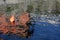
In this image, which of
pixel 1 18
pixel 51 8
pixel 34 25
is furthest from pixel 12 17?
pixel 51 8

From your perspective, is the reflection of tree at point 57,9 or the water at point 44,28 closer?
the water at point 44,28

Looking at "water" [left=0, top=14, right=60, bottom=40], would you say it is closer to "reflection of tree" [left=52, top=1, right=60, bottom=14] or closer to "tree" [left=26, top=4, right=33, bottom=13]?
"tree" [left=26, top=4, right=33, bottom=13]

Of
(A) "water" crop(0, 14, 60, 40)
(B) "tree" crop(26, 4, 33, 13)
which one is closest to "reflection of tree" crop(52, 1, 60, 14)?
(A) "water" crop(0, 14, 60, 40)

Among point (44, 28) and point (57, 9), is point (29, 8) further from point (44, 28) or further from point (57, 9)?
point (44, 28)

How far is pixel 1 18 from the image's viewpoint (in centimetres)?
436

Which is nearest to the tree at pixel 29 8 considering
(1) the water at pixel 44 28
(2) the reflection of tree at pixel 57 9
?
(1) the water at pixel 44 28

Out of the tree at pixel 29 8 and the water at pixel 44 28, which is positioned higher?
the tree at pixel 29 8

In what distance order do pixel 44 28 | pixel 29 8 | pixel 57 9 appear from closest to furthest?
1. pixel 44 28
2. pixel 29 8
3. pixel 57 9

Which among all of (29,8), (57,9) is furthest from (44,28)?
(57,9)

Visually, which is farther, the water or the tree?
the tree

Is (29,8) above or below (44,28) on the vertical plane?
above

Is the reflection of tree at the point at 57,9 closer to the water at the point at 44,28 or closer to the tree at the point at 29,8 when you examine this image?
the water at the point at 44,28

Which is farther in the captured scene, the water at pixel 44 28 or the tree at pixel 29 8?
the tree at pixel 29 8

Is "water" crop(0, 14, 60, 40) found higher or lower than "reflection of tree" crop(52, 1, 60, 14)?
lower
